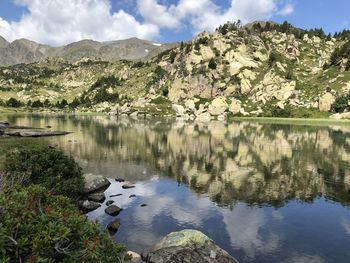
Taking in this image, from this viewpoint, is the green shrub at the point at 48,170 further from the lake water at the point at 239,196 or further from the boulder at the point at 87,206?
the lake water at the point at 239,196

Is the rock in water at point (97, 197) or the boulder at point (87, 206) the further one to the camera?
the rock in water at point (97, 197)

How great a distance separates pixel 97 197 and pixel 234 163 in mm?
32145

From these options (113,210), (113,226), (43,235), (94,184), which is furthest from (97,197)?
(43,235)

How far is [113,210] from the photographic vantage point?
38.0 meters

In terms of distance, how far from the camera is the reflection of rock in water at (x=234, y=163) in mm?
48312

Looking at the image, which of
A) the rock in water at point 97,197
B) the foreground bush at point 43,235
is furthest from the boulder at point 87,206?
the foreground bush at point 43,235

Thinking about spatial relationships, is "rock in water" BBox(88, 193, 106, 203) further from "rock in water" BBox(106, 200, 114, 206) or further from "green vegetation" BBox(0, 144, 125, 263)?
"green vegetation" BBox(0, 144, 125, 263)

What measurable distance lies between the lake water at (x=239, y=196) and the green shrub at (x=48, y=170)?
168 inches

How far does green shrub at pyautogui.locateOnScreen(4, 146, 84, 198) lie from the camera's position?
36125mm

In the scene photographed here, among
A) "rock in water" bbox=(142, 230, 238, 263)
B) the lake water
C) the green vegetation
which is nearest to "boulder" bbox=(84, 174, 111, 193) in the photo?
the lake water

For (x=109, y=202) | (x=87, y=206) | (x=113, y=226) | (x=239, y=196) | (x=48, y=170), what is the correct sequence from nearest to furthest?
(x=113, y=226)
(x=48, y=170)
(x=87, y=206)
(x=109, y=202)
(x=239, y=196)

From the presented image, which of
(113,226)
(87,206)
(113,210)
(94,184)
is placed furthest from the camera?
(94,184)

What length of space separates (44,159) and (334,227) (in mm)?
31213

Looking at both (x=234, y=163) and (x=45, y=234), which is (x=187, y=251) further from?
(x=234, y=163)
